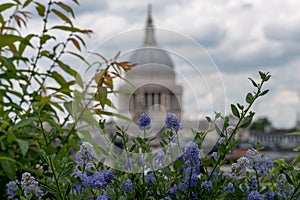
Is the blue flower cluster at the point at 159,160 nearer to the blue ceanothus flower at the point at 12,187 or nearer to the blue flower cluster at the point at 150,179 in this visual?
the blue flower cluster at the point at 150,179

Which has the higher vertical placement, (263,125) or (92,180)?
(263,125)

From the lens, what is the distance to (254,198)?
1.07 meters

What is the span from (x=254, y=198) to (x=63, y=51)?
0.95m

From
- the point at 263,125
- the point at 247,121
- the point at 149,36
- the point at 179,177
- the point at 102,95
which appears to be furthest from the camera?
the point at 263,125

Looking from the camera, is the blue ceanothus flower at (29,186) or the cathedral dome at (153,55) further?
the cathedral dome at (153,55)

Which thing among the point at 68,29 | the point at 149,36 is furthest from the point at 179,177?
the point at 68,29

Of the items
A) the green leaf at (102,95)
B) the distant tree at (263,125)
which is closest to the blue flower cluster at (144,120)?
the green leaf at (102,95)

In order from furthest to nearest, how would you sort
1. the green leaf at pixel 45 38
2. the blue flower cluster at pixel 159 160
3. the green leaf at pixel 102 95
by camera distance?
the green leaf at pixel 45 38 < the green leaf at pixel 102 95 < the blue flower cluster at pixel 159 160

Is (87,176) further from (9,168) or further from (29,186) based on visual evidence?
(9,168)

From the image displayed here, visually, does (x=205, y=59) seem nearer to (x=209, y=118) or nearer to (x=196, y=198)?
(x=209, y=118)

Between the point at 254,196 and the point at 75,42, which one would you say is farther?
the point at 75,42

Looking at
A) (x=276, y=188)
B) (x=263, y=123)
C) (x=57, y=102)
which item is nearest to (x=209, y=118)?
(x=276, y=188)

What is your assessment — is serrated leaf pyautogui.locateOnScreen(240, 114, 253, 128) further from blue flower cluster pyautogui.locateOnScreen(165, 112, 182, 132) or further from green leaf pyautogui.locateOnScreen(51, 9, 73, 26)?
green leaf pyautogui.locateOnScreen(51, 9, 73, 26)

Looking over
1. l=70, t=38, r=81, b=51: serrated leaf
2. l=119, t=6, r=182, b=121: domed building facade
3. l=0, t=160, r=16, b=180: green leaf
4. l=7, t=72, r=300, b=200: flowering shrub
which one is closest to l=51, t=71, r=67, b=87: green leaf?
l=70, t=38, r=81, b=51: serrated leaf
